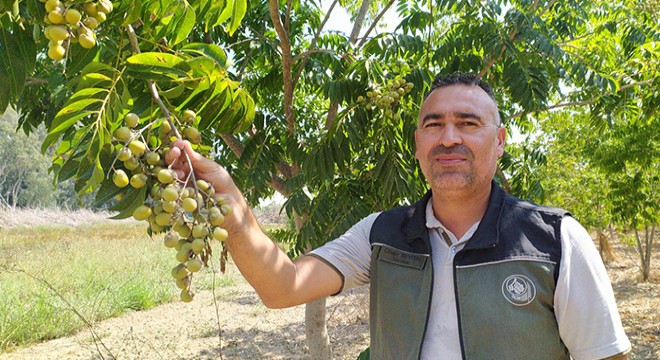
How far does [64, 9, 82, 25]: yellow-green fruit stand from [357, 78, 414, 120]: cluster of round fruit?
6.56 ft

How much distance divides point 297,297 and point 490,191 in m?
0.67

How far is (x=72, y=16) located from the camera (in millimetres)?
875

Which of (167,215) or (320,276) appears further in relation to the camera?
(320,276)

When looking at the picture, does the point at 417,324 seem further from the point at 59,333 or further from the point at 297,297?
the point at 59,333

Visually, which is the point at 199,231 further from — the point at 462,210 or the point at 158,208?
the point at 462,210

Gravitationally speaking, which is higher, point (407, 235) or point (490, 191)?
point (490, 191)

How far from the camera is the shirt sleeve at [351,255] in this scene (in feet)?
5.82

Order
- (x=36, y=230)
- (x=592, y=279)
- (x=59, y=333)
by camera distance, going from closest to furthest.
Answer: (x=592, y=279) → (x=59, y=333) → (x=36, y=230)

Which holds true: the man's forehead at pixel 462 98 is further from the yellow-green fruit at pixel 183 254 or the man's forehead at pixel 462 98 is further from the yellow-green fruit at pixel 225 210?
the yellow-green fruit at pixel 183 254

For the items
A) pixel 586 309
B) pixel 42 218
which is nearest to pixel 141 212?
pixel 586 309

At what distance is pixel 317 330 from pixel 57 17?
3.96m

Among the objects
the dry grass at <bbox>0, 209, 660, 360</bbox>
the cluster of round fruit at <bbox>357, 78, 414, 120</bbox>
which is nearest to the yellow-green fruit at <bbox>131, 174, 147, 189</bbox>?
the cluster of round fruit at <bbox>357, 78, 414, 120</bbox>

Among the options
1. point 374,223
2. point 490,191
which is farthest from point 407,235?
point 490,191

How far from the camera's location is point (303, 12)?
14.3ft
